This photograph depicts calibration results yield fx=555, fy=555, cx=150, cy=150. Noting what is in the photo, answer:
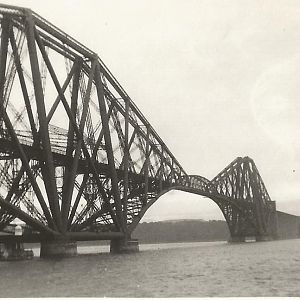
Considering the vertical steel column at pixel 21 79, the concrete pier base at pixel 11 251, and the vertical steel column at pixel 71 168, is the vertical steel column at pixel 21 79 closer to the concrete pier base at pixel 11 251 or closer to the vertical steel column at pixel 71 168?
the vertical steel column at pixel 71 168

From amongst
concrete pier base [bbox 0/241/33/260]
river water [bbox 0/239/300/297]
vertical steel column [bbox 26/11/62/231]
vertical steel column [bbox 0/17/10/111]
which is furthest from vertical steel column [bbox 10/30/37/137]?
concrete pier base [bbox 0/241/33/260]

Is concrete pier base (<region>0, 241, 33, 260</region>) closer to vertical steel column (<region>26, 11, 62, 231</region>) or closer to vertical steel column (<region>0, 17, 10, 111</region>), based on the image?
vertical steel column (<region>26, 11, 62, 231</region>)

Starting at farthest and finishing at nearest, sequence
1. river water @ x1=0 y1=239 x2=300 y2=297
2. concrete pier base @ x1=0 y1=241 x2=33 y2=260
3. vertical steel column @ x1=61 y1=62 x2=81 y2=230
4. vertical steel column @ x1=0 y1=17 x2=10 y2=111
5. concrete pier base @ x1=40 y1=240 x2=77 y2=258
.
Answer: concrete pier base @ x1=0 y1=241 x2=33 y2=260
vertical steel column @ x1=61 y1=62 x2=81 y2=230
concrete pier base @ x1=40 y1=240 x2=77 y2=258
vertical steel column @ x1=0 y1=17 x2=10 y2=111
river water @ x1=0 y1=239 x2=300 y2=297

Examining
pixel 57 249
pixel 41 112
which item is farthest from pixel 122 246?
pixel 41 112

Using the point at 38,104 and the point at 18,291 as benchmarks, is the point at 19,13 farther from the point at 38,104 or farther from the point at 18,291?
the point at 18,291

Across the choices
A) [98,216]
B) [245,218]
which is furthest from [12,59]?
[245,218]

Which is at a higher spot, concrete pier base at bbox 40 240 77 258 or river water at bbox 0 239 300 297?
concrete pier base at bbox 40 240 77 258

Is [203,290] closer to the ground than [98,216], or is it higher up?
closer to the ground

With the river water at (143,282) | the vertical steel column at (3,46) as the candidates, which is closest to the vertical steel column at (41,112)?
the vertical steel column at (3,46)
